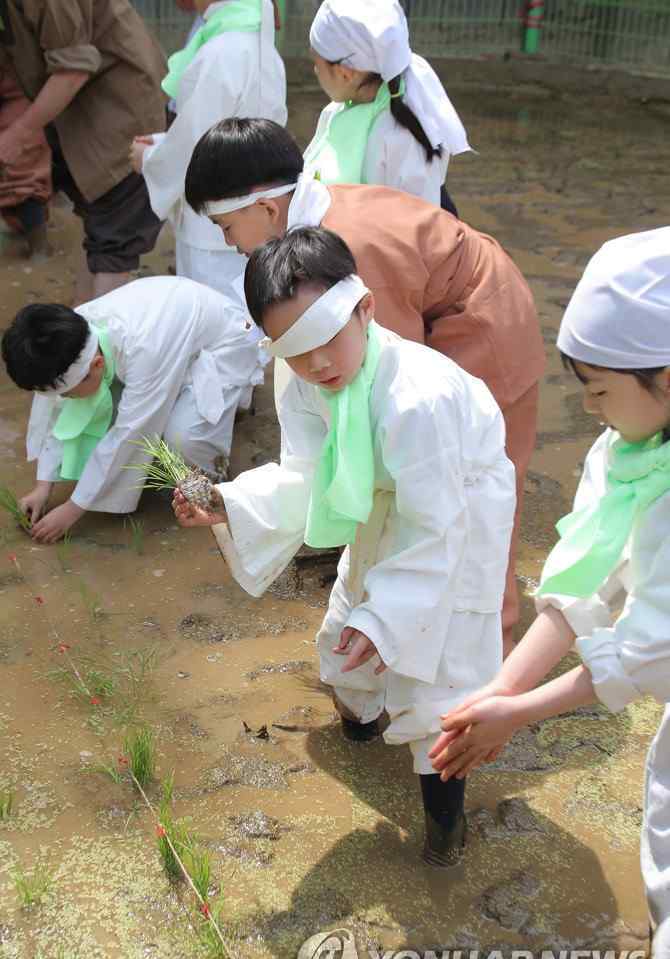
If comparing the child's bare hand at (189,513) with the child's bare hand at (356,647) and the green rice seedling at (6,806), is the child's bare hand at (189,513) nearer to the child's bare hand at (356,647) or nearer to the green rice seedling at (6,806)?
the child's bare hand at (356,647)

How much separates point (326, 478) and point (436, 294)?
28.3 inches

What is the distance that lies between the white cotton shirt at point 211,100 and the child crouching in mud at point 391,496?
79.2 inches

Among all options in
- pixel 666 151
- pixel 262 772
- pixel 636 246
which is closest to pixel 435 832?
pixel 262 772

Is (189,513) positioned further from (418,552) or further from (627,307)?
(627,307)

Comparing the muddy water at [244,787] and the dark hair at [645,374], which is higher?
the dark hair at [645,374]

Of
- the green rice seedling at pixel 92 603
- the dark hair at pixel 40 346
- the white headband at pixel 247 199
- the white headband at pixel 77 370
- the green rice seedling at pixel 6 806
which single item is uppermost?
the white headband at pixel 247 199

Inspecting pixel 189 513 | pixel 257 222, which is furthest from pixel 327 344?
pixel 257 222

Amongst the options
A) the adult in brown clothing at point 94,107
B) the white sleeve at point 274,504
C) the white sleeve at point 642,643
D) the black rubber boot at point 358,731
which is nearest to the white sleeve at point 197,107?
the adult in brown clothing at point 94,107

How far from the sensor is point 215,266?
439 centimetres

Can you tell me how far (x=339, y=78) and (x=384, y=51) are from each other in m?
0.18

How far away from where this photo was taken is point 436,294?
110 inches

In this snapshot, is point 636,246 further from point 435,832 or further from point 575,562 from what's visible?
point 435,832

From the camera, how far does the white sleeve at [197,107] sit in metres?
4.16

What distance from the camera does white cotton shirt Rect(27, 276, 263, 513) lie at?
3.67 m
